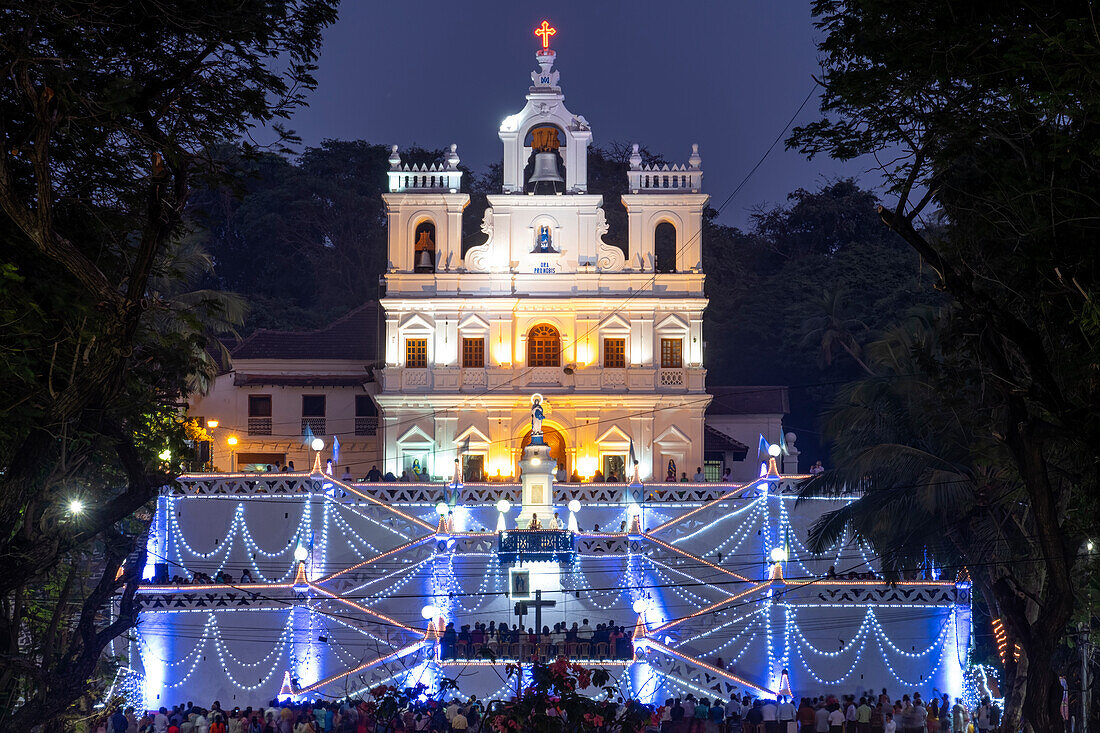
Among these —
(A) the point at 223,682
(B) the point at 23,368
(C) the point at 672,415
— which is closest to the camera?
(B) the point at 23,368

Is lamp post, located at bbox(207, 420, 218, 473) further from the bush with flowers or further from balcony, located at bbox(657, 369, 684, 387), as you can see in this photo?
the bush with flowers

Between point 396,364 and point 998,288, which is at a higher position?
point 396,364

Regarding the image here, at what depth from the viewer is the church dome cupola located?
143ft

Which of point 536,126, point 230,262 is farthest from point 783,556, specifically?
point 230,262

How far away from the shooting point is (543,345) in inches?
1713

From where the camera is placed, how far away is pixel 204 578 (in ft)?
107

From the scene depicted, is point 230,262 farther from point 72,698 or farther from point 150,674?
point 72,698

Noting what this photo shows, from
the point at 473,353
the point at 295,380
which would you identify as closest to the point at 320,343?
the point at 295,380

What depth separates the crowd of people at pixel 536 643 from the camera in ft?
98.4

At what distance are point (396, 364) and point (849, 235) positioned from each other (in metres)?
22.2

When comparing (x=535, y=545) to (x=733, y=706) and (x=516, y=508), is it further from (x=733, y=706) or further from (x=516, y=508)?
(x=733, y=706)

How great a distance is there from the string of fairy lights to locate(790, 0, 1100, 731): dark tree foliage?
15937 mm

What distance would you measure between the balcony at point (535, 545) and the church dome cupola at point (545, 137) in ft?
45.0

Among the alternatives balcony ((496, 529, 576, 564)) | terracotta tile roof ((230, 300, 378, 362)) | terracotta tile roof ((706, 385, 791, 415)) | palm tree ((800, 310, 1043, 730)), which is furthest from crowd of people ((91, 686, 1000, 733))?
terracotta tile roof ((230, 300, 378, 362))
